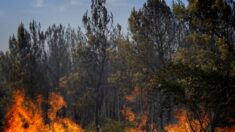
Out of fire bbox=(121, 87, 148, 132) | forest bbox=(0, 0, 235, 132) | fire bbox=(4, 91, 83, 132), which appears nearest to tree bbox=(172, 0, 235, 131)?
forest bbox=(0, 0, 235, 132)

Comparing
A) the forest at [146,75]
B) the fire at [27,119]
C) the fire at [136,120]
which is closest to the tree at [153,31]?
the forest at [146,75]

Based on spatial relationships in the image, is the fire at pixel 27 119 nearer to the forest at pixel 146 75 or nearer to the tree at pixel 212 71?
the forest at pixel 146 75

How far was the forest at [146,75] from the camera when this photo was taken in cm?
1902

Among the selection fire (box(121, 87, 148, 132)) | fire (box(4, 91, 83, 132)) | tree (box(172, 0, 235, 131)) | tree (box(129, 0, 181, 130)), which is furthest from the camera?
fire (box(121, 87, 148, 132))

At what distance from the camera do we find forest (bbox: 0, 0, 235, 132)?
19.0 metres

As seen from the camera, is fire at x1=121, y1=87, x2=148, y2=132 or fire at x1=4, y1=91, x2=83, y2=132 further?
fire at x1=121, y1=87, x2=148, y2=132

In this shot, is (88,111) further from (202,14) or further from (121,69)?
(202,14)

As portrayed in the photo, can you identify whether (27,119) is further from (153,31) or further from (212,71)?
(212,71)

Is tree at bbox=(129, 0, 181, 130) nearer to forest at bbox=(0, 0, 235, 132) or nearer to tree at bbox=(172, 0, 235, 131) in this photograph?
forest at bbox=(0, 0, 235, 132)

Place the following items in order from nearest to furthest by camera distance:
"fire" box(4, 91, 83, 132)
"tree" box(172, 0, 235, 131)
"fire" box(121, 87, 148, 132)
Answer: "tree" box(172, 0, 235, 131) → "fire" box(4, 91, 83, 132) → "fire" box(121, 87, 148, 132)

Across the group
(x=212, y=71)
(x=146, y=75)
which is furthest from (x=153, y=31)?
(x=212, y=71)

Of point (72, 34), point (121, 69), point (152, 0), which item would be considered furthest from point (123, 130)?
point (72, 34)

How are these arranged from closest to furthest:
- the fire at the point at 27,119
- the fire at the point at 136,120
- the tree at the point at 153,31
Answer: the tree at the point at 153,31 → the fire at the point at 27,119 → the fire at the point at 136,120

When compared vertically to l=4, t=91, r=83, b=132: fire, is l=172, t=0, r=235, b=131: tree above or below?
above
